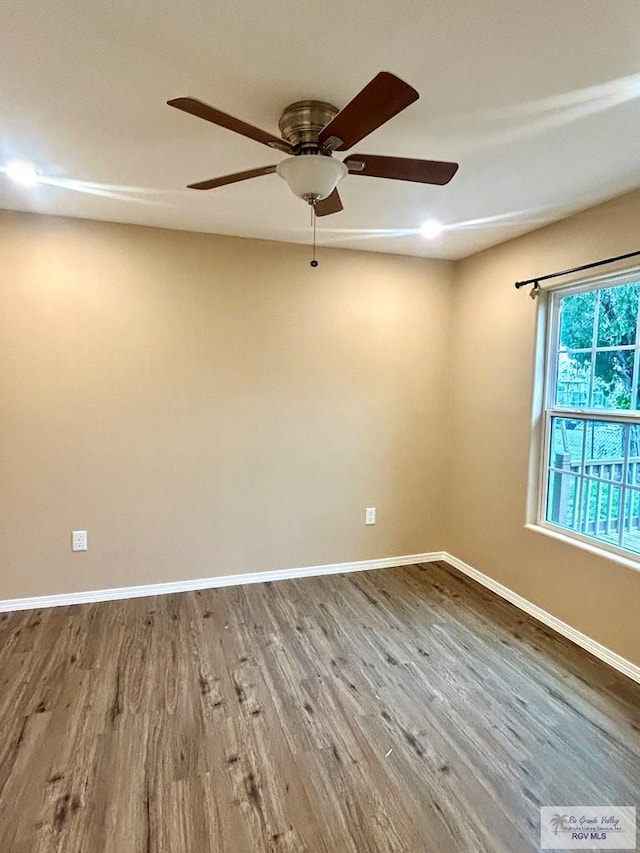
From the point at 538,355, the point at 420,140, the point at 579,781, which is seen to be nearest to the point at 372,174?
the point at 420,140

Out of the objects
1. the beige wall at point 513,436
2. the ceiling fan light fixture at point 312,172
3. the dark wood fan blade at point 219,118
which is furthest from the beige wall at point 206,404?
the dark wood fan blade at point 219,118

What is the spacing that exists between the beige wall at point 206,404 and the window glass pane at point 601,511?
124cm

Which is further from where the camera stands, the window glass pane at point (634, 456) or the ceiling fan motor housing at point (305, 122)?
the window glass pane at point (634, 456)

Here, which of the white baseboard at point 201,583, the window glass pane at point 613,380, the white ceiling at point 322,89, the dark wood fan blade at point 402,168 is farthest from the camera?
the white baseboard at point 201,583

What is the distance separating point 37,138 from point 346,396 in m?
2.31

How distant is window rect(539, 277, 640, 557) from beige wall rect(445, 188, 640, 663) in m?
0.14

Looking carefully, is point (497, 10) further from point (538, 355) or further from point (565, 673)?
point (565, 673)

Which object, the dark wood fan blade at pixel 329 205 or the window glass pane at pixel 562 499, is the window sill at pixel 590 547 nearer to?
the window glass pane at pixel 562 499

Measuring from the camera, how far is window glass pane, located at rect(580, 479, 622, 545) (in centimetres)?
260

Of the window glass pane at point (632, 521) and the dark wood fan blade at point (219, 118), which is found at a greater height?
the dark wood fan blade at point (219, 118)

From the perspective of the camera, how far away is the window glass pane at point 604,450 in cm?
259

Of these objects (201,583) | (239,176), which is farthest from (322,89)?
(201,583)

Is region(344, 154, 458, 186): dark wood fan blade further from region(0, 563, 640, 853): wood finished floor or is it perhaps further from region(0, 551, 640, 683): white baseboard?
region(0, 551, 640, 683): white baseboard

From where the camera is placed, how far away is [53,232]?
2918 millimetres
